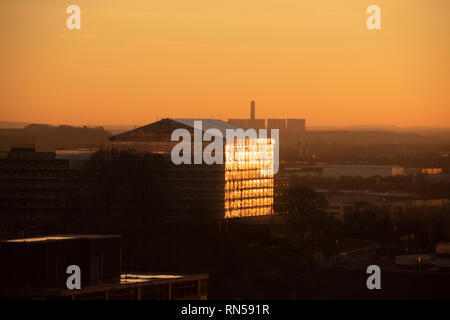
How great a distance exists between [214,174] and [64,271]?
32.1 metres

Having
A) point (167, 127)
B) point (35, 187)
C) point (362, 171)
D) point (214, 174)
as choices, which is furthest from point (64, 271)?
point (362, 171)

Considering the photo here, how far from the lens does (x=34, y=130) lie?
88.0 metres

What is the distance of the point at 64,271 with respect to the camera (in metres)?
29.7

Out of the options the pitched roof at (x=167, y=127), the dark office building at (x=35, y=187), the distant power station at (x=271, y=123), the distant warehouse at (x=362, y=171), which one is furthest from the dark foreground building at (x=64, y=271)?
the distant warehouse at (x=362, y=171)

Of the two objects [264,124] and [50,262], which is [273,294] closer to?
[50,262]

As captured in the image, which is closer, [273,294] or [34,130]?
[273,294]

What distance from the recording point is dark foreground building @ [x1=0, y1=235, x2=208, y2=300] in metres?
28.7

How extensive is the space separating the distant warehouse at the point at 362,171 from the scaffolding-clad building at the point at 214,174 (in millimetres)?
69302

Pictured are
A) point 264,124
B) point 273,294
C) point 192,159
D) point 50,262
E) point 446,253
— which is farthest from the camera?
point 264,124

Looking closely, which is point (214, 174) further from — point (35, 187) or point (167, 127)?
point (35, 187)

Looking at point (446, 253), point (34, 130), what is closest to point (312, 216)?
point (446, 253)

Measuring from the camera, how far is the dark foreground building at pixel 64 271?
94.3 ft

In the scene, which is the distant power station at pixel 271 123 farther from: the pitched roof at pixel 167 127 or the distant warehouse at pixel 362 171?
the distant warehouse at pixel 362 171

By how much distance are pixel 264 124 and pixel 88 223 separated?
38.9 m
